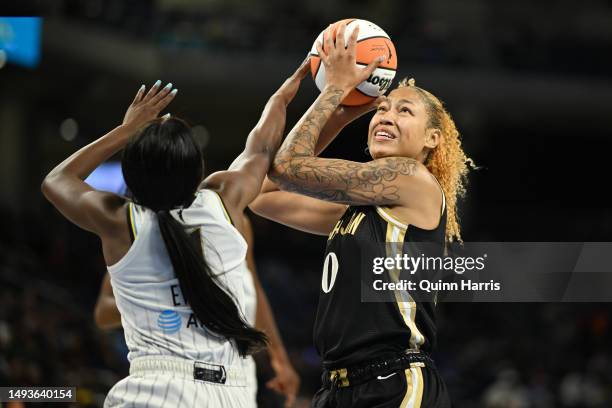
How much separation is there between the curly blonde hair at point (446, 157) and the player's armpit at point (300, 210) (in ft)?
1.65

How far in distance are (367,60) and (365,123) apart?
14.4 meters

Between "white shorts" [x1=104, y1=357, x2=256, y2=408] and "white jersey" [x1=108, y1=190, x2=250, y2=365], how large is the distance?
4cm

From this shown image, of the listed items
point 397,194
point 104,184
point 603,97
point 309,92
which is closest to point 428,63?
point 309,92

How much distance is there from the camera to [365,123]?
18.7m

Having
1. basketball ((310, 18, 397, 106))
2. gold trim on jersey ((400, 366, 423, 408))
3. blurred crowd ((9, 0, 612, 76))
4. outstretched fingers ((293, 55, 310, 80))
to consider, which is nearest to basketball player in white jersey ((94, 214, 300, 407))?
outstretched fingers ((293, 55, 310, 80))

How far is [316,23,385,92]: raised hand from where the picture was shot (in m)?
4.21

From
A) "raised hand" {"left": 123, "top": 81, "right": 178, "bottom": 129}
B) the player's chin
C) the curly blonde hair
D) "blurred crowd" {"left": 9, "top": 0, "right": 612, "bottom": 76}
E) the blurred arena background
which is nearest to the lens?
"raised hand" {"left": 123, "top": 81, "right": 178, "bottom": 129}

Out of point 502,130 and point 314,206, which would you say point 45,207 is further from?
point 314,206

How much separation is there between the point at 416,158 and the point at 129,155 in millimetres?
1548

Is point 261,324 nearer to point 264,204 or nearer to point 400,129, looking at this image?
point 264,204

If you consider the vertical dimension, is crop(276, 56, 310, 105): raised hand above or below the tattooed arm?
above

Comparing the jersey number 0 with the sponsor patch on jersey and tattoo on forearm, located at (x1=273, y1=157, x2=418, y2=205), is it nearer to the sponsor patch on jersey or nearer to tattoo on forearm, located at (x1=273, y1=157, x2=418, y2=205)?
tattoo on forearm, located at (x1=273, y1=157, x2=418, y2=205)

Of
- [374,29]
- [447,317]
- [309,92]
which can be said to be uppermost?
[309,92]

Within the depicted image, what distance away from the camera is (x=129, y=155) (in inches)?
128
